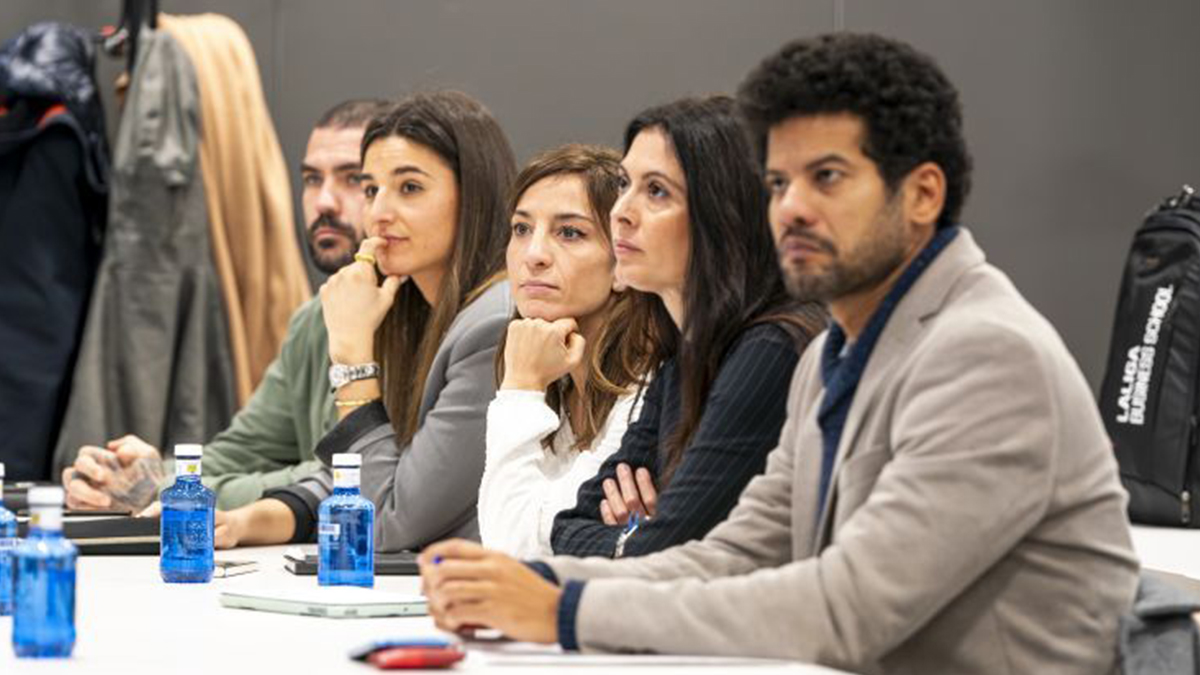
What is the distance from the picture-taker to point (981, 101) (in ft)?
16.0

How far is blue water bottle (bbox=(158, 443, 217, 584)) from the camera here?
269cm

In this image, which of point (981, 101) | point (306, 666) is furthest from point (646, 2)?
point (306, 666)

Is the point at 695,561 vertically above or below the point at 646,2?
below

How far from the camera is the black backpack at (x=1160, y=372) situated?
3824 mm

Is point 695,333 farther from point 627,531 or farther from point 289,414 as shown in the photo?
point 289,414

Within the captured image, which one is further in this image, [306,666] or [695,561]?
[695,561]

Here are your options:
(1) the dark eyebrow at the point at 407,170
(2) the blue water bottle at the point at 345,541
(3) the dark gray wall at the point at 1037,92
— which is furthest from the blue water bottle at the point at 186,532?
(3) the dark gray wall at the point at 1037,92

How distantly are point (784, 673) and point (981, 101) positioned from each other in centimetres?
335

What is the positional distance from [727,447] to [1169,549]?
1.21m

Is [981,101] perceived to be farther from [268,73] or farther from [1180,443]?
[268,73]

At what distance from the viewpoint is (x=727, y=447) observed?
7.89 ft

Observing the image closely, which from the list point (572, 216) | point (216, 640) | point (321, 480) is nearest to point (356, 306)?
point (321, 480)

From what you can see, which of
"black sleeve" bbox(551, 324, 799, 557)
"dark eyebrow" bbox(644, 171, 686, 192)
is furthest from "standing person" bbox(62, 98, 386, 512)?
"black sleeve" bbox(551, 324, 799, 557)

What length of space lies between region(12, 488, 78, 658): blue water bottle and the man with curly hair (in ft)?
1.19
